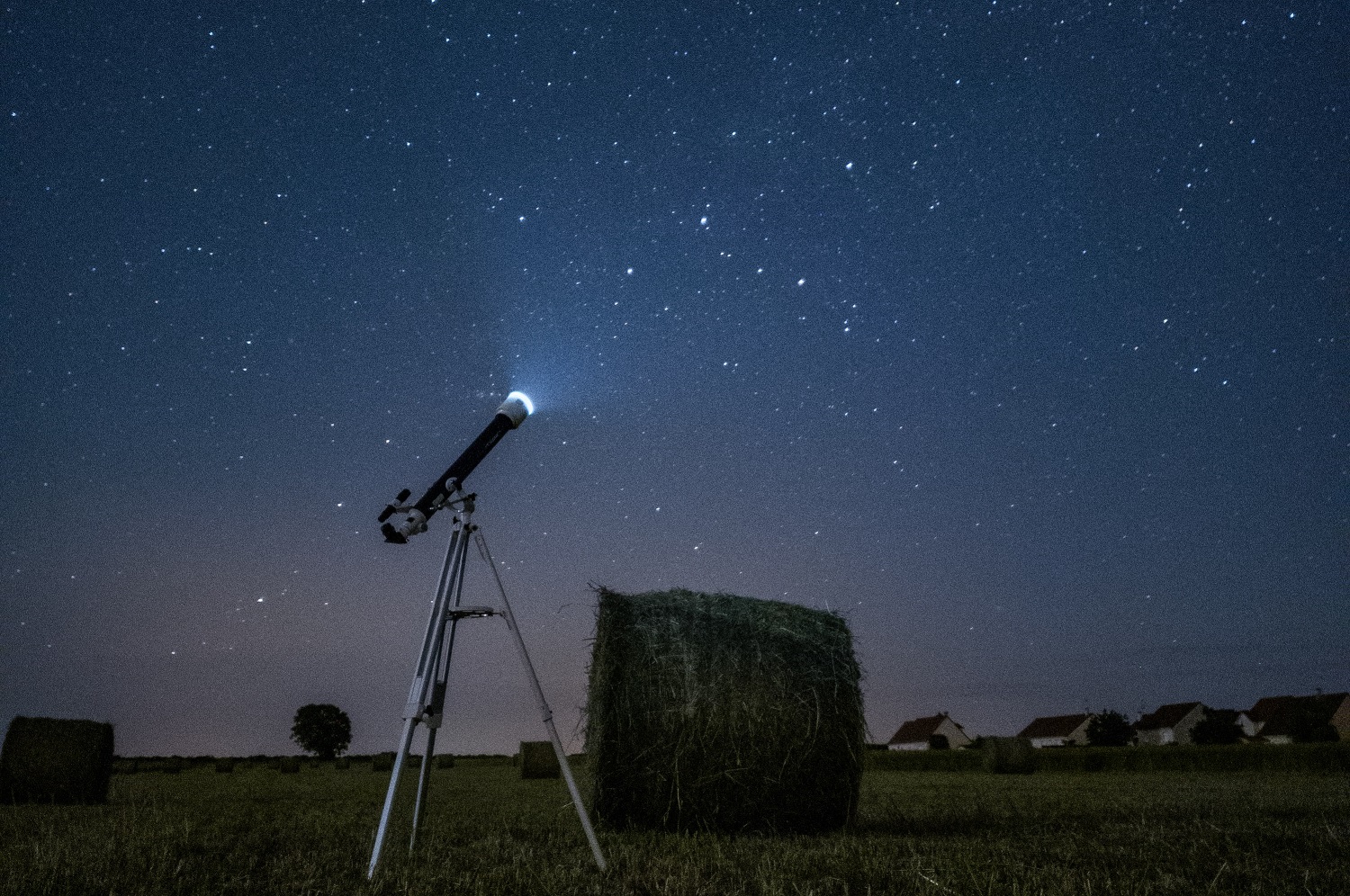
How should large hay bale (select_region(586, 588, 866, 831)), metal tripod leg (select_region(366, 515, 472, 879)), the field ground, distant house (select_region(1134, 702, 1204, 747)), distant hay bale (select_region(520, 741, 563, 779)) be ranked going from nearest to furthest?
the field ground
metal tripod leg (select_region(366, 515, 472, 879))
large hay bale (select_region(586, 588, 866, 831))
distant hay bale (select_region(520, 741, 563, 779))
distant house (select_region(1134, 702, 1204, 747))

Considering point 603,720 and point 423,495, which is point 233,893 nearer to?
point 423,495

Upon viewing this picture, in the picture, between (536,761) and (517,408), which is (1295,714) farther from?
(517,408)

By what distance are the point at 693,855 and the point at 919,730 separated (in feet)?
277

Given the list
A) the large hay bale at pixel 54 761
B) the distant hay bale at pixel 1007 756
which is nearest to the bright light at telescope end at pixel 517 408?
the large hay bale at pixel 54 761

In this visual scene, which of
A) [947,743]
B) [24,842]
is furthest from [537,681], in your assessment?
[947,743]

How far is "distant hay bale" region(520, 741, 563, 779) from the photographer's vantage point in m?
19.3

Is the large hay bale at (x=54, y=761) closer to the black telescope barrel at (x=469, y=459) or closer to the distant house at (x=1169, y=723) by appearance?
the black telescope barrel at (x=469, y=459)

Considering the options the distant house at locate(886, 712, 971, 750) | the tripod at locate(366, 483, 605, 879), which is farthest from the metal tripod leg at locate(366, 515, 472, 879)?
the distant house at locate(886, 712, 971, 750)

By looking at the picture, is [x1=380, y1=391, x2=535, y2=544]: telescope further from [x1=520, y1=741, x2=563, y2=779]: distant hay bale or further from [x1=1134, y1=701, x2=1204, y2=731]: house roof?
[x1=1134, y1=701, x2=1204, y2=731]: house roof

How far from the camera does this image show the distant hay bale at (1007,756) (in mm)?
25375

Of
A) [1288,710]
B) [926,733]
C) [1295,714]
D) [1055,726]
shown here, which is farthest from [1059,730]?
[1295,714]

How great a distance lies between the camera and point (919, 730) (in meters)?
81.6

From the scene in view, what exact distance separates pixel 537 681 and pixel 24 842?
3684 millimetres

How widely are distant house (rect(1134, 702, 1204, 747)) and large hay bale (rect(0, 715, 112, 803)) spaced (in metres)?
82.3
